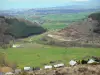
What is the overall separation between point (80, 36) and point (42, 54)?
1687 centimetres

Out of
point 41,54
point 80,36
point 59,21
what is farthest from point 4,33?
point 59,21

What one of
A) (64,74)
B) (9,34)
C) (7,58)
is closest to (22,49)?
(7,58)

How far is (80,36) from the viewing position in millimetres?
59188

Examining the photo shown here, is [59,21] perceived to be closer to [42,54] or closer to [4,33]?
[4,33]

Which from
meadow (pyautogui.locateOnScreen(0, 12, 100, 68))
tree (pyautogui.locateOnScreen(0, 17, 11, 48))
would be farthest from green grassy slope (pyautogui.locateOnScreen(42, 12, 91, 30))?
meadow (pyautogui.locateOnScreen(0, 12, 100, 68))

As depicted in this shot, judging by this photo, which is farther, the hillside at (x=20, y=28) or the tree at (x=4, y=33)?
the hillside at (x=20, y=28)

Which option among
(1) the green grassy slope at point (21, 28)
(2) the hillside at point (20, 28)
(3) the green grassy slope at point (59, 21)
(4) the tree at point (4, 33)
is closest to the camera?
(4) the tree at point (4, 33)

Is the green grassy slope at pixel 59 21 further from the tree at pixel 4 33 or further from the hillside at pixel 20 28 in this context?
the tree at pixel 4 33

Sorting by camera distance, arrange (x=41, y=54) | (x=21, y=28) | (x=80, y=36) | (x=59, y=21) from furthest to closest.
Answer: (x=59, y=21) → (x=21, y=28) → (x=80, y=36) → (x=41, y=54)

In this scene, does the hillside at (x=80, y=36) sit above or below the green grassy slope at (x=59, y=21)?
above

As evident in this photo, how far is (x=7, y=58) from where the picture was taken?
134ft

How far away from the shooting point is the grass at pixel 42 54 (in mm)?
38625

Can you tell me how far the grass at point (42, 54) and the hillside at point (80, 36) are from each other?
18.0 ft

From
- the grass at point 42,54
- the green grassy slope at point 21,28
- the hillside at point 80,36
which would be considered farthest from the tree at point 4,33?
the hillside at point 80,36
